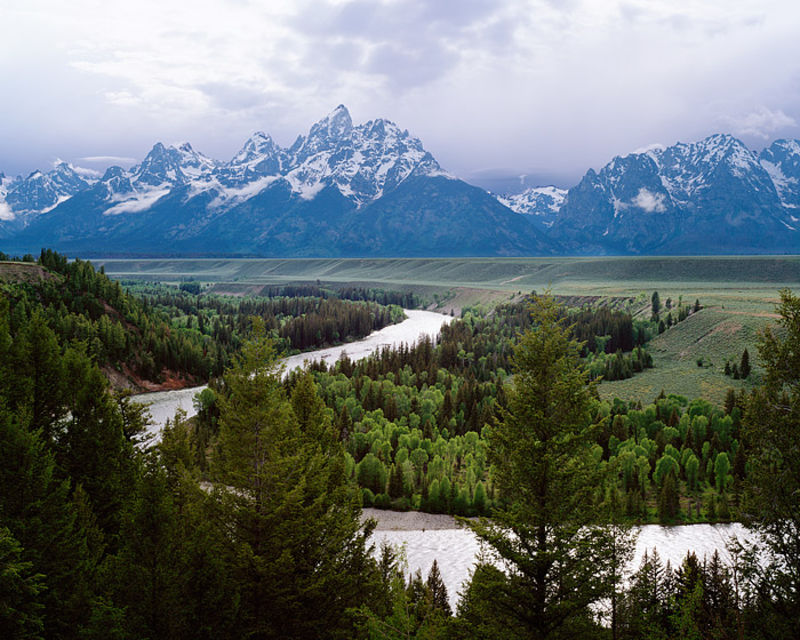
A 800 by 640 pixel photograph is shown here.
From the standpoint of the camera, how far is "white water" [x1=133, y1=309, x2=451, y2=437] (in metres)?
95.0

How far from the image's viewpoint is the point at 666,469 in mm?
62375

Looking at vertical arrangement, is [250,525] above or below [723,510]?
above

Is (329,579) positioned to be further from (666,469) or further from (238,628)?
(666,469)

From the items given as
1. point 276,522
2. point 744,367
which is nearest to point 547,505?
point 276,522

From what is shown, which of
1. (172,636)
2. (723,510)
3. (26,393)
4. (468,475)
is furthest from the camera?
(468,475)

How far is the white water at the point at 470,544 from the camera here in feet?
157

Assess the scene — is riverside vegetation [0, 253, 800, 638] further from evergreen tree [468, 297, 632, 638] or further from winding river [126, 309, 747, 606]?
winding river [126, 309, 747, 606]

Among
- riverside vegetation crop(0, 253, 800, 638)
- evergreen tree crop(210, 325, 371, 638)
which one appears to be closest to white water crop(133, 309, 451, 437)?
riverside vegetation crop(0, 253, 800, 638)

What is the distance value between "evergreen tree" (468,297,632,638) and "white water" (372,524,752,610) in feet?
96.0

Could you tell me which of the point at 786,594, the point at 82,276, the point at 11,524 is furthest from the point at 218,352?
the point at 786,594

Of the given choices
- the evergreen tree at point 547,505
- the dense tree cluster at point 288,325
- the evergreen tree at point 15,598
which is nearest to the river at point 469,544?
the evergreen tree at point 547,505

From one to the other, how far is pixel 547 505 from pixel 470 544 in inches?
1466

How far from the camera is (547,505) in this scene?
60.2 ft

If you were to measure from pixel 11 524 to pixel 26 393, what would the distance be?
9.26 meters
